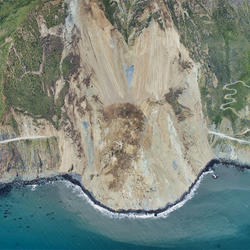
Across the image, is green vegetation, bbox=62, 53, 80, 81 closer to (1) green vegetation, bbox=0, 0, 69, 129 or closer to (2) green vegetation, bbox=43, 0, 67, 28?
(1) green vegetation, bbox=0, 0, 69, 129

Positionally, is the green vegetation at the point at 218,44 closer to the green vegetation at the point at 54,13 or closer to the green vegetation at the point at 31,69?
the green vegetation at the point at 54,13

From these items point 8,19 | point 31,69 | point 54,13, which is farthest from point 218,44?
point 8,19

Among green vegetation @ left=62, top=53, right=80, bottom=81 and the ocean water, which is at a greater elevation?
green vegetation @ left=62, top=53, right=80, bottom=81

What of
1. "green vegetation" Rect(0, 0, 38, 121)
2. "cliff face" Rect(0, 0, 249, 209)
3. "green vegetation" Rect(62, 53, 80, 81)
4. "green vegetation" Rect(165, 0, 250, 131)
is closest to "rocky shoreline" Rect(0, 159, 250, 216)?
"cliff face" Rect(0, 0, 249, 209)

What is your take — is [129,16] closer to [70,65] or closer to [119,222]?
[70,65]

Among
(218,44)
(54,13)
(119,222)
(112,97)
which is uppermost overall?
(54,13)

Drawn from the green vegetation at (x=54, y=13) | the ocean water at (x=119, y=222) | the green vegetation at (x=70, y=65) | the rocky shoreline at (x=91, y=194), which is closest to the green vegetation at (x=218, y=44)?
the rocky shoreline at (x=91, y=194)
